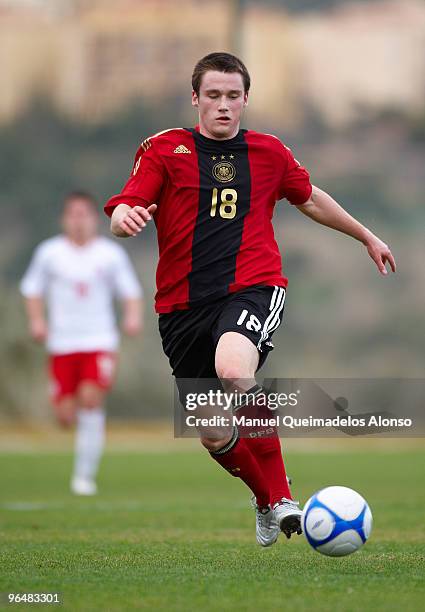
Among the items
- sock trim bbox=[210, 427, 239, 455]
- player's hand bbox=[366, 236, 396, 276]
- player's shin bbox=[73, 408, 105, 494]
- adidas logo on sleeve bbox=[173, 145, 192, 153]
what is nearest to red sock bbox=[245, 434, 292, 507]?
sock trim bbox=[210, 427, 239, 455]

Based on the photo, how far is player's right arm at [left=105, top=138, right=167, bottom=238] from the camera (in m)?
5.04

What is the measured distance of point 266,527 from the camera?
5613 mm

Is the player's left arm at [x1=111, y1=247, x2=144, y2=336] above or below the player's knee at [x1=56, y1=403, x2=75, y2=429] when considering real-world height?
above

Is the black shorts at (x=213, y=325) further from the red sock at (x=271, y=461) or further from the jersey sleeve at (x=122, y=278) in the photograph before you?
the jersey sleeve at (x=122, y=278)

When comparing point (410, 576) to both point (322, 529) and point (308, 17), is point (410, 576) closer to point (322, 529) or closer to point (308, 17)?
point (322, 529)

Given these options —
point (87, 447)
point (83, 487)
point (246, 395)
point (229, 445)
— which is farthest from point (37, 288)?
point (246, 395)

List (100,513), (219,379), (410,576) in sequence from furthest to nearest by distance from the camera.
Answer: (100,513) → (219,379) → (410,576)

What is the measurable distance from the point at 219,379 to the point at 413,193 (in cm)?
1481

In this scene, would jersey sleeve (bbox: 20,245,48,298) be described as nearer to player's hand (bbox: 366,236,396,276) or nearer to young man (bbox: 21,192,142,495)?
young man (bbox: 21,192,142,495)

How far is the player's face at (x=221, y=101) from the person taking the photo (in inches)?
217

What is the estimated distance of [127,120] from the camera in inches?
786

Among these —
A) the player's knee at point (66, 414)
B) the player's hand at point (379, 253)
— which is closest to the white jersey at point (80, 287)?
the player's knee at point (66, 414)

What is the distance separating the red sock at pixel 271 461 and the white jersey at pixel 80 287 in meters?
5.32

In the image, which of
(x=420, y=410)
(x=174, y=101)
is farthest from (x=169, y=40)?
(x=420, y=410)
